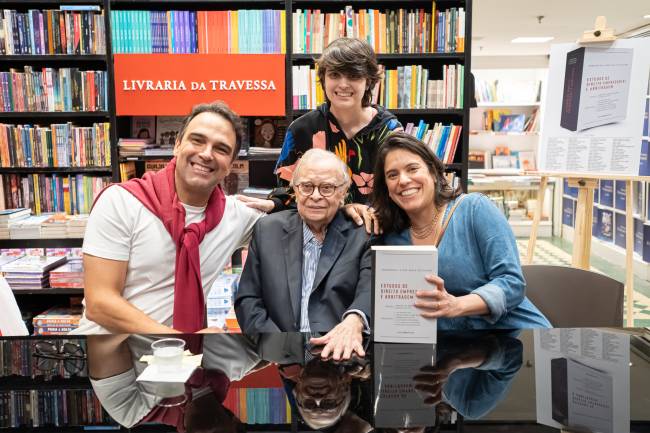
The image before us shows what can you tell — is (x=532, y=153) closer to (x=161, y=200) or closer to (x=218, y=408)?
(x=161, y=200)

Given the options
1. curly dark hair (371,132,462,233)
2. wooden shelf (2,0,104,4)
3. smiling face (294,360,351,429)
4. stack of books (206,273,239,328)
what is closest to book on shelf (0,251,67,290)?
stack of books (206,273,239,328)

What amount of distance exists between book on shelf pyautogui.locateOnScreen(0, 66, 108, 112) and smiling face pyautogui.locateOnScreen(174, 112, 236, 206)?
2.22 m

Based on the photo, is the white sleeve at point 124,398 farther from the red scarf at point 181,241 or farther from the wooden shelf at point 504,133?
the wooden shelf at point 504,133

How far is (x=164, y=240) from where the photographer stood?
2.00 metres

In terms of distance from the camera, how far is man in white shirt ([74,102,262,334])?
6.31 feet

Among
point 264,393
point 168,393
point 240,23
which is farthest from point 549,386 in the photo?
point 240,23

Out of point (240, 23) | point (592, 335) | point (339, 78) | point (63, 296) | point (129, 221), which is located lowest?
point (63, 296)

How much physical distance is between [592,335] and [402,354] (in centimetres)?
57

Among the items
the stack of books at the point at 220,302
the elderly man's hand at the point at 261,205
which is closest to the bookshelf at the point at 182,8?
the stack of books at the point at 220,302

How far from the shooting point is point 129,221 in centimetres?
197

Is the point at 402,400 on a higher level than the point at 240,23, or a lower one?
lower

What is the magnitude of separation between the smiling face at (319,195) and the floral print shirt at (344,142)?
67 cm

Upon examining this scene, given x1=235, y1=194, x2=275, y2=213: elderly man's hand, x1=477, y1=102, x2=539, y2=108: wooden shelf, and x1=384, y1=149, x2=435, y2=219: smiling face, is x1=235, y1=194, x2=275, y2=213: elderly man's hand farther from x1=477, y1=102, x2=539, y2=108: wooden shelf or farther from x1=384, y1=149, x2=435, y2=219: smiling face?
x1=477, y1=102, x2=539, y2=108: wooden shelf

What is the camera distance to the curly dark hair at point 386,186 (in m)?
1.95
